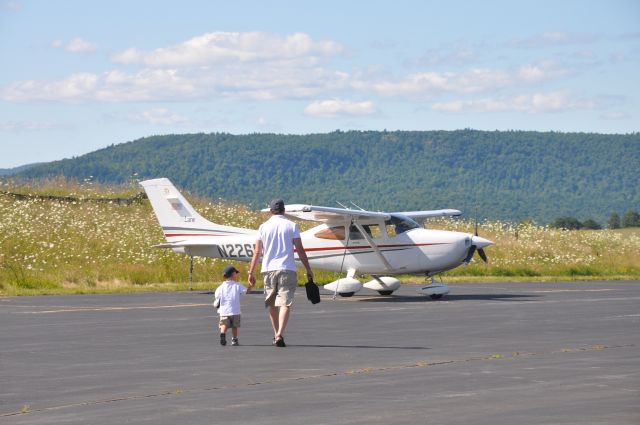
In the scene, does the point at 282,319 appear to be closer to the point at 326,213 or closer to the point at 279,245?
the point at 279,245

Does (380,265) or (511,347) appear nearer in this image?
(511,347)

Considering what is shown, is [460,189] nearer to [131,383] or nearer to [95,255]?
[95,255]

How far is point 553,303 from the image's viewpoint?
23859 mm

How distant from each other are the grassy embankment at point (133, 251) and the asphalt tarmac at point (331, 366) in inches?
439

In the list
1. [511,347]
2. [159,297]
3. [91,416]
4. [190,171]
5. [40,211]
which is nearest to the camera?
[91,416]

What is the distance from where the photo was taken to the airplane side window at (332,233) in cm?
2791

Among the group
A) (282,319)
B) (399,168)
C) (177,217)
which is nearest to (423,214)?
(177,217)

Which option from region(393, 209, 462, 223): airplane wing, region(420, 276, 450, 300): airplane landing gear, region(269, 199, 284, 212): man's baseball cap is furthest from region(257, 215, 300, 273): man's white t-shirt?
region(393, 209, 462, 223): airplane wing

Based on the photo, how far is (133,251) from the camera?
39.2m

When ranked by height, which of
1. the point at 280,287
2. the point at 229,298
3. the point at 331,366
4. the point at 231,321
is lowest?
the point at 331,366

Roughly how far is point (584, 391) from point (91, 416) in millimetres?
4348

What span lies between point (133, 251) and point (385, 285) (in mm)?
14081

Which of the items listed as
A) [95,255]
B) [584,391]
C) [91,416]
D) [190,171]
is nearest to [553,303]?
[584,391]

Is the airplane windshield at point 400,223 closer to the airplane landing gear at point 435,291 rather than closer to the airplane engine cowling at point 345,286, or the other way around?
the airplane engine cowling at point 345,286
